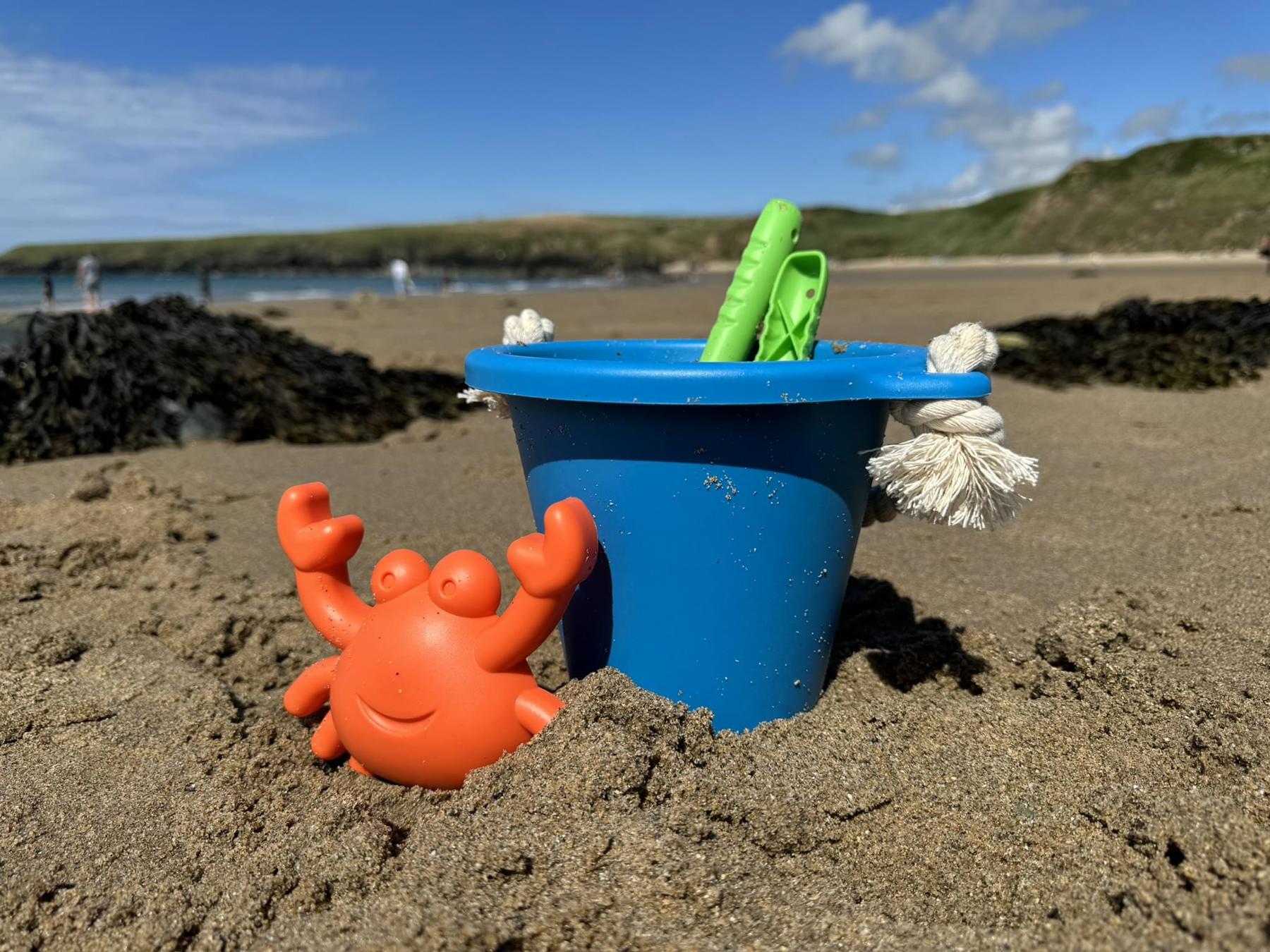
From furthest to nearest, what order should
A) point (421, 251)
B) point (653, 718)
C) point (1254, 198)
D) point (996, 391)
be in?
point (421, 251) < point (1254, 198) < point (996, 391) < point (653, 718)

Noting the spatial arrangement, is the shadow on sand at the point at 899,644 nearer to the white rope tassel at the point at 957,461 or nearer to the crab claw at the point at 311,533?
the white rope tassel at the point at 957,461

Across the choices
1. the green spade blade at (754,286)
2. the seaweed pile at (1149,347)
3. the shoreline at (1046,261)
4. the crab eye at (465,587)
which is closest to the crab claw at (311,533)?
the crab eye at (465,587)

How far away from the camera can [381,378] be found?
5809 millimetres

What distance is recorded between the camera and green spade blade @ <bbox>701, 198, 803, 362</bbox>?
5.88 ft

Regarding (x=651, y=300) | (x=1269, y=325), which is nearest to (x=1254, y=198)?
(x=651, y=300)

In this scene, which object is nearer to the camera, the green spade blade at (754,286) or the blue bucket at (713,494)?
the blue bucket at (713,494)

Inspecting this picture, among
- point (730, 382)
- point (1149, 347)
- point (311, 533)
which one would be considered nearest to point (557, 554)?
point (730, 382)

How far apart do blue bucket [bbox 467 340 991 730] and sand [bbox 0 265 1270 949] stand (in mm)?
97

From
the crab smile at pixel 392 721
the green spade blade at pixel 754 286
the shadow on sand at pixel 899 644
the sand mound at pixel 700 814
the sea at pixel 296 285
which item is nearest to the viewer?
the sand mound at pixel 700 814

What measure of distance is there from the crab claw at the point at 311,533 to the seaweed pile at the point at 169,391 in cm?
323

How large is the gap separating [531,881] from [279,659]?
122 centimetres

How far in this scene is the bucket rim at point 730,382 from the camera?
4.45 ft

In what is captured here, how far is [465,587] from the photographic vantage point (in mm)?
1536

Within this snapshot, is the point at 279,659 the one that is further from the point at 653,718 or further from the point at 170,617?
the point at 653,718
